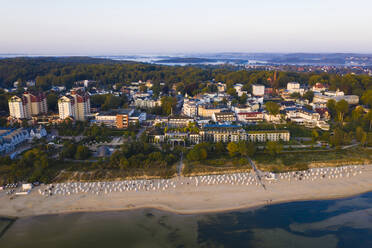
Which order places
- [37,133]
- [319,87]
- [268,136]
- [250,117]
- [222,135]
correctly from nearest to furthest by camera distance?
[222,135] < [268,136] < [37,133] < [250,117] < [319,87]

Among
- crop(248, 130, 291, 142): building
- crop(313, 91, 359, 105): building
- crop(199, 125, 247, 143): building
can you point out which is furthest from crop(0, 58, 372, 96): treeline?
crop(199, 125, 247, 143): building

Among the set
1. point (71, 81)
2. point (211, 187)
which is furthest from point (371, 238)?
point (71, 81)

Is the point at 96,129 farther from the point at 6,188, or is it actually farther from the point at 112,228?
Result: the point at 112,228

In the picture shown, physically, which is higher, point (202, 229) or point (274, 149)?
point (274, 149)

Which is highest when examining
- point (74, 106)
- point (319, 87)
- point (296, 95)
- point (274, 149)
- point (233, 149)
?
point (319, 87)

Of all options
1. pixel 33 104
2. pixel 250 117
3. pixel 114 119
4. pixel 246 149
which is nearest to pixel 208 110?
pixel 250 117

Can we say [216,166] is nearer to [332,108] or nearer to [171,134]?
[171,134]

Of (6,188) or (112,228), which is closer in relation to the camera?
(112,228)
